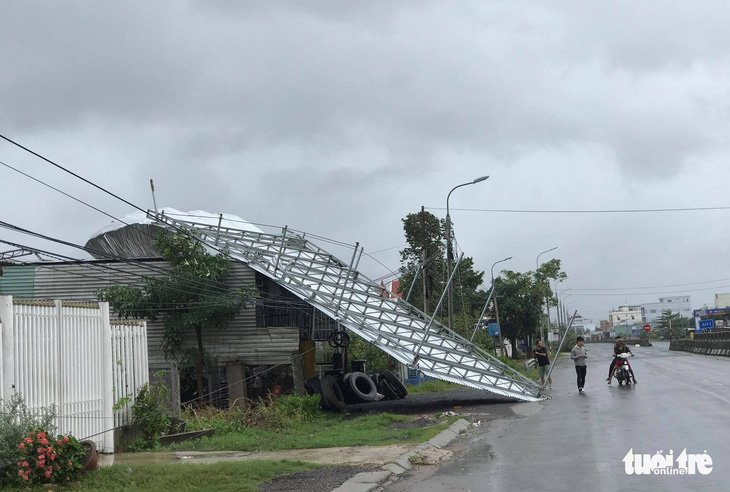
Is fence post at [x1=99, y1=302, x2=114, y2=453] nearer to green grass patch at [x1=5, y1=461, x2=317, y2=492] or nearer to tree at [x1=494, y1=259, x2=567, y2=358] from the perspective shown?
green grass patch at [x1=5, y1=461, x2=317, y2=492]

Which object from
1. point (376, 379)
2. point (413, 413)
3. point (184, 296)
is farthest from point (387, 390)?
point (184, 296)

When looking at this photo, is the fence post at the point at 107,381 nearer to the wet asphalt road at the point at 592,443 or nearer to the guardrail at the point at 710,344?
the wet asphalt road at the point at 592,443

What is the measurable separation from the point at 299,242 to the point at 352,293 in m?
3.36

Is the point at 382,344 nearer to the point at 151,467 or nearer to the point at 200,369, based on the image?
the point at 200,369

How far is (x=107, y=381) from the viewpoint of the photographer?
13.5m

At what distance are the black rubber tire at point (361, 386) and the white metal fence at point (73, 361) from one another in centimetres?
900

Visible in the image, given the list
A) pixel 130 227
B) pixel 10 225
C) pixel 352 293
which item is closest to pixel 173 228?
pixel 130 227

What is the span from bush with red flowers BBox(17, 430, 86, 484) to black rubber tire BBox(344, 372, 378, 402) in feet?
44.3

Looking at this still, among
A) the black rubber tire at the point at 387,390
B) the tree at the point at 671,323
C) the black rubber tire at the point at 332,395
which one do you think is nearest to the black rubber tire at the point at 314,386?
the black rubber tire at the point at 332,395

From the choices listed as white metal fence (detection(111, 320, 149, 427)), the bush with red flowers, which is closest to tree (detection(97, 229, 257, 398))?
white metal fence (detection(111, 320, 149, 427))

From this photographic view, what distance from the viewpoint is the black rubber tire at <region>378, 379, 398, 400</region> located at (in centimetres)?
2541

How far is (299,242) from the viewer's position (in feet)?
86.9

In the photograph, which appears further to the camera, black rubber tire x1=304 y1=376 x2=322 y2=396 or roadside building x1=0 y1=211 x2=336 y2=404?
roadside building x1=0 y1=211 x2=336 y2=404

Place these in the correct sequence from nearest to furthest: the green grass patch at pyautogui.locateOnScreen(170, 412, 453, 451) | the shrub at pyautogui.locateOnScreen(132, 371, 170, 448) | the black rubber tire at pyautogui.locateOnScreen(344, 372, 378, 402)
Answer: the green grass patch at pyautogui.locateOnScreen(170, 412, 453, 451) < the shrub at pyautogui.locateOnScreen(132, 371, 170, 448) < the black rubber tire at pyautogui.locateOnScreen(344, 372, 378, 402)
